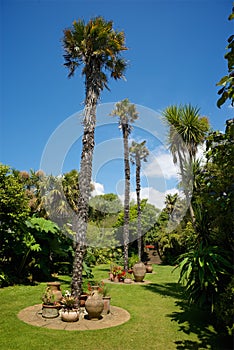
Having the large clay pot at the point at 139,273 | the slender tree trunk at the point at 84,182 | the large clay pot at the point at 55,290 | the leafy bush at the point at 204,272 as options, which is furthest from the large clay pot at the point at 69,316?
the large clay pot at the point at 139,273

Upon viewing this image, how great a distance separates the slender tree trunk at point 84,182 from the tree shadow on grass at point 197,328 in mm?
3010

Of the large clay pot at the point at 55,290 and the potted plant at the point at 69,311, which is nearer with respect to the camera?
the potted plant at the point at 69,311

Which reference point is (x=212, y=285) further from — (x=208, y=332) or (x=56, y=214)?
(x=56, y=214)

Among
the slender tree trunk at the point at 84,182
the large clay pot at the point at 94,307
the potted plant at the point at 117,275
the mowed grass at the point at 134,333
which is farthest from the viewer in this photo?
the potted plant at the point at 117,275

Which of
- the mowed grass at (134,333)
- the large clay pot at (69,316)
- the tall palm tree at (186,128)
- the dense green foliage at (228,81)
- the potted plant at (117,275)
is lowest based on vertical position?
the mowed grass at (134,333)

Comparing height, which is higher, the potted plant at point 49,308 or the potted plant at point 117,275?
the potted plant at point 117,275

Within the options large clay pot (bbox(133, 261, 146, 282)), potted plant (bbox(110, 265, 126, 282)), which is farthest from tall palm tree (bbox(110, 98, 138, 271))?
large clay pot (bbox(133, 261, 146, 282))

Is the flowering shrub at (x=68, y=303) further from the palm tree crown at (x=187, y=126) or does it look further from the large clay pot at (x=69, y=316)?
the palm tree crown at (x=187, y=126)

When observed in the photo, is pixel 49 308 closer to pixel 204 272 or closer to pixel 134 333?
pixel 134 333

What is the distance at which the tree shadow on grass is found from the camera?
229 inches

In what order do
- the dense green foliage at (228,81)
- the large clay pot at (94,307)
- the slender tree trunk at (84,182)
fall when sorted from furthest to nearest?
the slender tree trunk at (84,182)
the large clay pot at (94,307)
the dense green foliage at (228,81)

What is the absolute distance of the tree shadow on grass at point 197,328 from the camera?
580cm

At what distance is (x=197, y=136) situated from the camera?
13.4 meters

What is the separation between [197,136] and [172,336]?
→ 30.7ft
